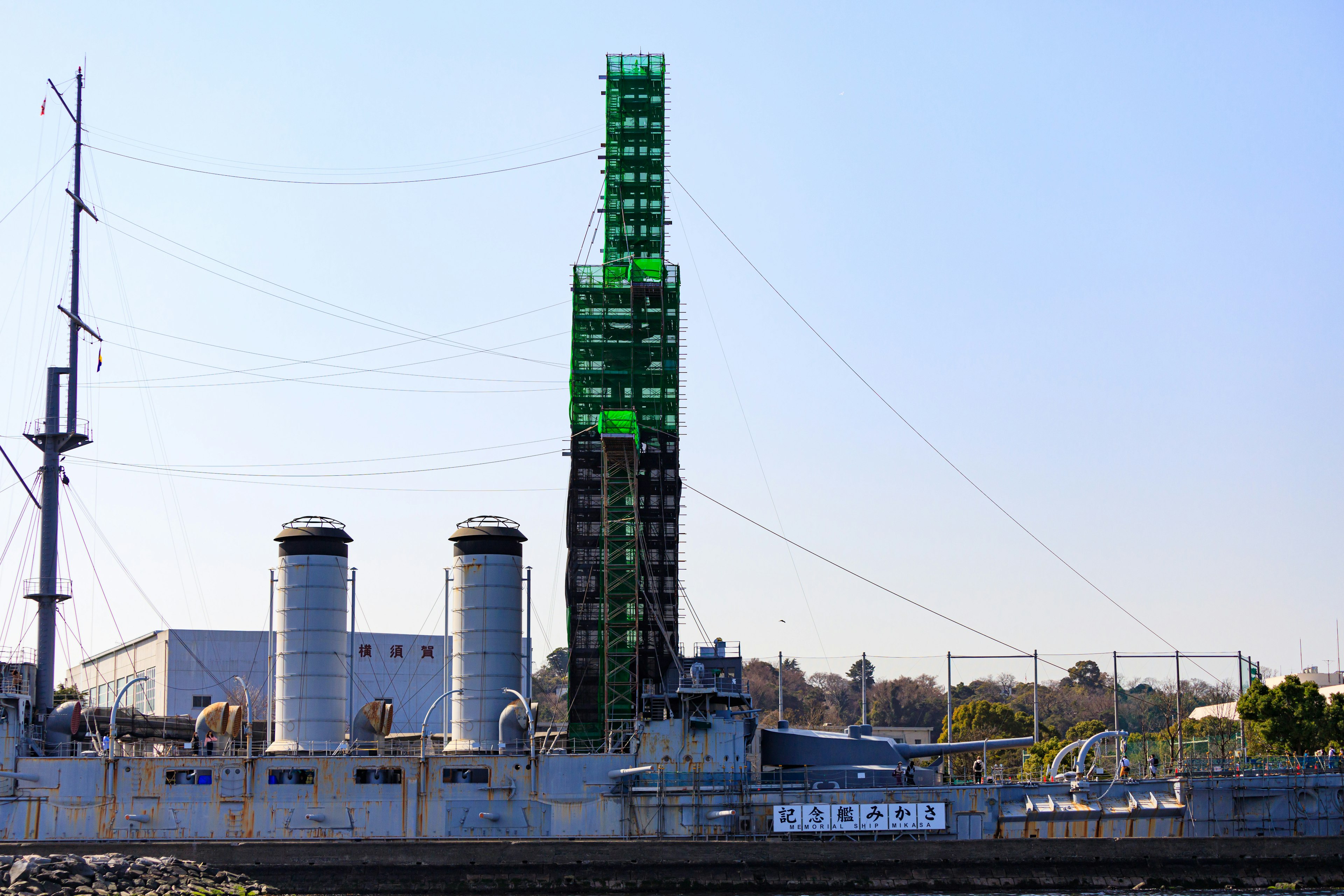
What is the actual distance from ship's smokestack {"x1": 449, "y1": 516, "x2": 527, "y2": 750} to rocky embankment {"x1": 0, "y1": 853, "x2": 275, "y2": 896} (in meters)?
8.15

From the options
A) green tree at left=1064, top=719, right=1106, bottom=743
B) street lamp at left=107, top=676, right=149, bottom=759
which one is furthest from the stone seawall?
green tree at left=1064, top=719, right=1106, bottom=743

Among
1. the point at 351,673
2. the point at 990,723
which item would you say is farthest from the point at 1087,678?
the point at 351,673

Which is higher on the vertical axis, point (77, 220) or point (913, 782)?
point (77, 220)

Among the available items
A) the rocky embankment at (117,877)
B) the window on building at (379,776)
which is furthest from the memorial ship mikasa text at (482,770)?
the rocky embankment at (117,877)

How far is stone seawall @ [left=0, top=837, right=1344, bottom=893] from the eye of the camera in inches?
1443

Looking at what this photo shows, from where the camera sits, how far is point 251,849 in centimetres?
3722

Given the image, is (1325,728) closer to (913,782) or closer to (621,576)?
(913,782)

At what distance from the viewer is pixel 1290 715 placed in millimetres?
51156

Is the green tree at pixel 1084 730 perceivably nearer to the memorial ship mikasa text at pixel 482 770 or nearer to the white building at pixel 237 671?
the memorial ship mikasa text at pixel 482 770

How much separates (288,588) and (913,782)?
21.0 metres

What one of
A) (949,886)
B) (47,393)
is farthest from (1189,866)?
(47,393)

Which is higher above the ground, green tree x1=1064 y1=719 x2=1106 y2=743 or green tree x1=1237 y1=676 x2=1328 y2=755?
green tree x1=1237 y1=676 x2=1328 y2=755

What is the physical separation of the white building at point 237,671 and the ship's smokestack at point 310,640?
31.2 metres

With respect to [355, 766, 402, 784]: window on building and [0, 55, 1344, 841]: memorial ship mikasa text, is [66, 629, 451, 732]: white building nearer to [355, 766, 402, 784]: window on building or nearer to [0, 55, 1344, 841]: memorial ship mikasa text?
[0, 55, 1344, 841]: memorial ship mikasa text
